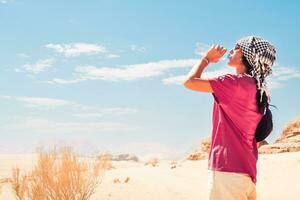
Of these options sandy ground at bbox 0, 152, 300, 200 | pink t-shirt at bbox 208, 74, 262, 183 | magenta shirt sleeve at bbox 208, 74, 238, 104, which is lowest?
sandy ground at bbox 0, 152, 300, 200

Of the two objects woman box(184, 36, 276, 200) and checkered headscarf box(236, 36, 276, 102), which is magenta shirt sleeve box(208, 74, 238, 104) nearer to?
woman box(184, 36, 276, 200)

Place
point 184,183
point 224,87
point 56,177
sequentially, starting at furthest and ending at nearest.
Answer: point 184,183
point 56,177
point 224,87

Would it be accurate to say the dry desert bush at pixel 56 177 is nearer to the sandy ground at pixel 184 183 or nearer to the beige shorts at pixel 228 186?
the sandy ground at pixel 184 183

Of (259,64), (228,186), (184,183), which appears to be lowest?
(184,183)

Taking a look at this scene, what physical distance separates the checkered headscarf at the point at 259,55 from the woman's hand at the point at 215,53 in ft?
0.48

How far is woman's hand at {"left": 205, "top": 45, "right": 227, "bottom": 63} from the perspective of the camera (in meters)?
3.52

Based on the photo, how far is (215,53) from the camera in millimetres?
3529

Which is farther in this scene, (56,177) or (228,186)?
(56,177)

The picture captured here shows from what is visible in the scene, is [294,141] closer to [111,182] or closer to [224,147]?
[111,182]

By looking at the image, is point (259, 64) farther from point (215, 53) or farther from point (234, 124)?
point (234, 124)

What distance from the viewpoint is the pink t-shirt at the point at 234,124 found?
10.9ft

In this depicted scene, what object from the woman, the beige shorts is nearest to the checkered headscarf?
the woman

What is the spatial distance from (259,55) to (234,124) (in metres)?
0.49

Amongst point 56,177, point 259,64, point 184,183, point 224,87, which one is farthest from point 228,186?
point 184,183
